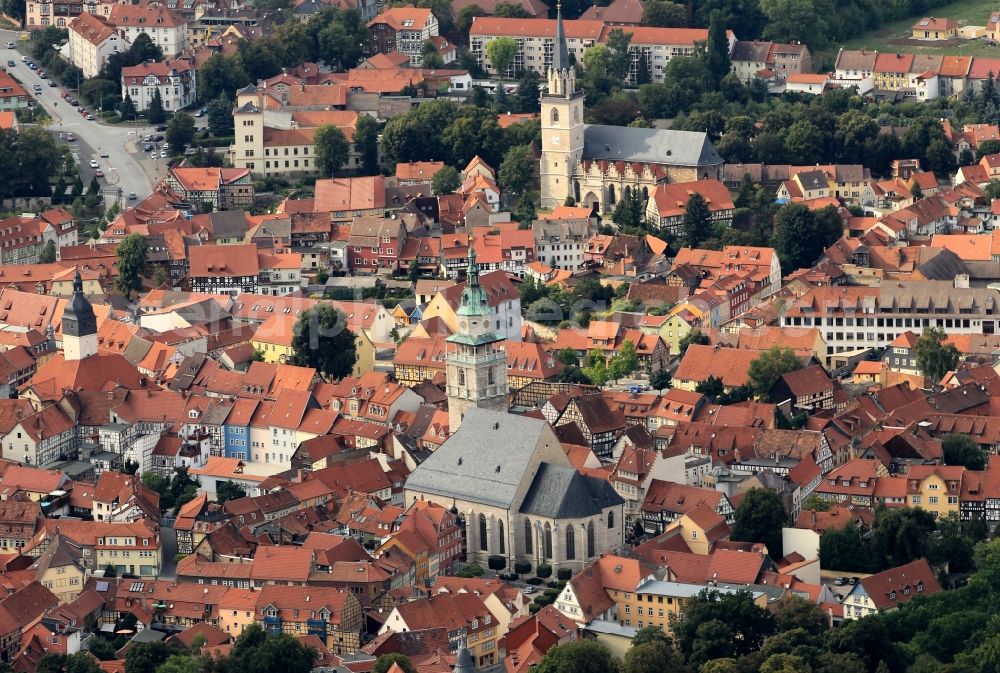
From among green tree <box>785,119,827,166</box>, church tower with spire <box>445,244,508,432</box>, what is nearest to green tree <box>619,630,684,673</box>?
church tower with spire <box>445,244,508,432</box>

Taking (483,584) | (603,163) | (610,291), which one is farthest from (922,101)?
(483,584)

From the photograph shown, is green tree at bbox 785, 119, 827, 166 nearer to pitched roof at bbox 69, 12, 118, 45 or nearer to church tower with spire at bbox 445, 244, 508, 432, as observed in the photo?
pitched roof at bbox 69, 12, 118, 45

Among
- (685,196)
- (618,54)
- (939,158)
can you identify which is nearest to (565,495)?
(685,196)

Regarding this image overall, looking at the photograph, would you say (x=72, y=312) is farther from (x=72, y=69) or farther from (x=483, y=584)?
(x=72, y=69)

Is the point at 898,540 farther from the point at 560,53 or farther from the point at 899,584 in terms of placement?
the point at 560,53

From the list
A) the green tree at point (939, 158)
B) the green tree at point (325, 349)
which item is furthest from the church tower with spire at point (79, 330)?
the green tree at point (939, 158)

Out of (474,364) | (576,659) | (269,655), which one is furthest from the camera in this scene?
(474,364)

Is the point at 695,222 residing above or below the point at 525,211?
above
